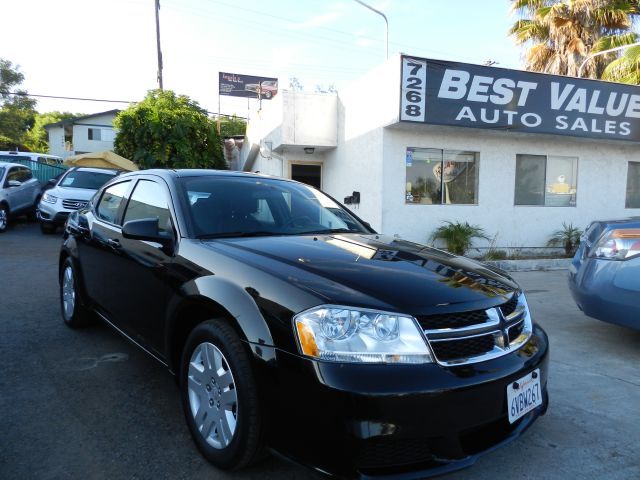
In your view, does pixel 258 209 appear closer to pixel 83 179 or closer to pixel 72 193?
pixel 72 193

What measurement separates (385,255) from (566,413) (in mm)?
1626

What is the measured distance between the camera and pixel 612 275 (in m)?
4.07

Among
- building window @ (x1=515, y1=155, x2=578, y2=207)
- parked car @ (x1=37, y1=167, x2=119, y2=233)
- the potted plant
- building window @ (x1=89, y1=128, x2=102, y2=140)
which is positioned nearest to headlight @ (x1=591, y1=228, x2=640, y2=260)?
building window @ (x1=515, y1=155, x2=578, y2=207)

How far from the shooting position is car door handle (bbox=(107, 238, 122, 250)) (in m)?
3.58

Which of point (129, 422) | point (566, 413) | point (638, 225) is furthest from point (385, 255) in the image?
point (638, 225)

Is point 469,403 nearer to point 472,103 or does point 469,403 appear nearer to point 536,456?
point 536,456

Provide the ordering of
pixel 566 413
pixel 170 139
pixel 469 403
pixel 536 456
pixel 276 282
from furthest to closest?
1. pixel 170 139
2. pixel 566 413
3. pixel 536 456
4. pixel 276 282
5. pixel 469 403

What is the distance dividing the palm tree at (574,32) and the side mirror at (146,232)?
15.9 m

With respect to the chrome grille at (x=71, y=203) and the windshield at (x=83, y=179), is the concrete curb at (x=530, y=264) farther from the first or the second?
the windshield at (x=83, y=179)

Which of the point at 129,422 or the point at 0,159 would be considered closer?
the point at 129,422

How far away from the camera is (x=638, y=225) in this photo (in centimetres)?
408

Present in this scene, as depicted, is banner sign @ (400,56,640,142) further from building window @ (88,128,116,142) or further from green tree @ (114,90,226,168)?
building window @ (88,128,116,142)

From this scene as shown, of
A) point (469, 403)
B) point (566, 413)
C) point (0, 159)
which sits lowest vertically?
point (566, 413)

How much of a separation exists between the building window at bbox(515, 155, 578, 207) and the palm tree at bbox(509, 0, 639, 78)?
19.9 ft
